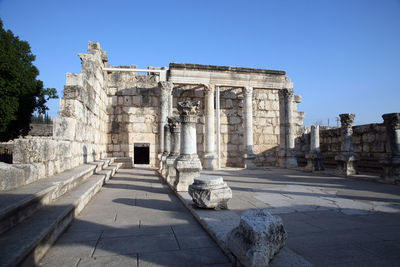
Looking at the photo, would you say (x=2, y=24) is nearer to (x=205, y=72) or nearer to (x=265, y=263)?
(x=205, y=72)

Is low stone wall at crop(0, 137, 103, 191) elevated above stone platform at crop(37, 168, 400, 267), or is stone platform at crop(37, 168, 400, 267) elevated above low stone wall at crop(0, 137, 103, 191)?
low stone wall at crop(0, 137, 103, 191)

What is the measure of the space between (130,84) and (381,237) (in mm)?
12456

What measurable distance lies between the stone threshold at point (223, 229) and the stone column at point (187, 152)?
37.7 inches

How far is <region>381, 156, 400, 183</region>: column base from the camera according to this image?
746 centimetres

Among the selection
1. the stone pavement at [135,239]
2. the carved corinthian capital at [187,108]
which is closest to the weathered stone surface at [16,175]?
the stone pavement at [135,239]

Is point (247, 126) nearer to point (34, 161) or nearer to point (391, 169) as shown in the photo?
point (391, 169)

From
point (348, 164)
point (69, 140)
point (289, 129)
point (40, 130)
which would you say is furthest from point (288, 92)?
point (40, 130)

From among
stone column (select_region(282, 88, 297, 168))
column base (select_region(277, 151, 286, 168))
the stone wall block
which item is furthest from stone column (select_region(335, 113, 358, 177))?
the stone wall block

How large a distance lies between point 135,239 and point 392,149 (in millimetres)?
8629

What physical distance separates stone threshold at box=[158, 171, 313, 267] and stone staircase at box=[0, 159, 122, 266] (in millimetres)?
1877

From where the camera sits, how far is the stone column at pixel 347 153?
30.6ft

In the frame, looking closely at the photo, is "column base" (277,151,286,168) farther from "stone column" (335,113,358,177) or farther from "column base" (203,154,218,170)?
"column base" (203,154,218,170)

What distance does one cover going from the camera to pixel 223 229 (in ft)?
10.1

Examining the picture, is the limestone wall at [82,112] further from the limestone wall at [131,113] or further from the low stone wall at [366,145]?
the low stone wall at [366,145]
